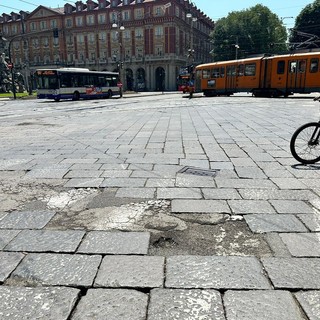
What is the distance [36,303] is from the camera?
75.7 inches

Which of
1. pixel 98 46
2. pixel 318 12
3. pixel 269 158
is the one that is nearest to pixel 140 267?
pixel 269 158

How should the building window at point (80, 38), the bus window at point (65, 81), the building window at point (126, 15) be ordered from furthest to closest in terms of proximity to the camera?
1. the building window at point (80, 38)
2. the building window at point (126, 15)
3. the bus window at point (65, 81)

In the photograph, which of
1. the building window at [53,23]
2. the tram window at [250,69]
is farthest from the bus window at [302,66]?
the building window at [53,23]

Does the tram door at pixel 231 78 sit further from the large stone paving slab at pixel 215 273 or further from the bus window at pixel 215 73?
the large stone paving slab at pixel 215 273

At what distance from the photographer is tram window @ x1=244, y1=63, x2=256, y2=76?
25109 millimetres

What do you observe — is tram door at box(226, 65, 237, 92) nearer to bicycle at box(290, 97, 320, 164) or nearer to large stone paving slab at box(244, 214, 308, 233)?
bicycle at box(290, 97, 320, 164)

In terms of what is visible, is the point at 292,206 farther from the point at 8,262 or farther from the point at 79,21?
the point at 79,21

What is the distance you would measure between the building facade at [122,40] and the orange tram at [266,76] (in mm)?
29015

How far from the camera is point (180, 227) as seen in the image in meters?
2.95

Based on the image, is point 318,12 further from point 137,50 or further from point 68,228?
point 68,228

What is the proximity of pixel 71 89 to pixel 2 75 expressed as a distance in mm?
22977

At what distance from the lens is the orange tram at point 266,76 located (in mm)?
21891

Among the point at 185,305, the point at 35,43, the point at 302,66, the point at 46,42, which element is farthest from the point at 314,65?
the point at 35,43

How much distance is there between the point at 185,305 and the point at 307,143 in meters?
4.20
